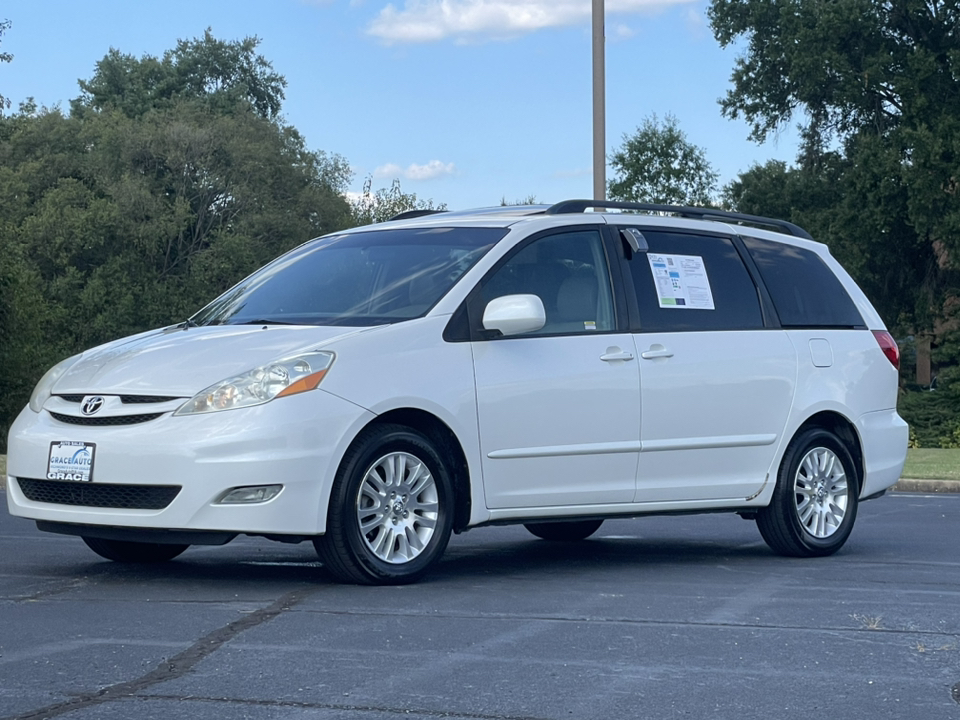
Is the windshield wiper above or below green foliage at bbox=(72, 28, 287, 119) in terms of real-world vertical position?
below

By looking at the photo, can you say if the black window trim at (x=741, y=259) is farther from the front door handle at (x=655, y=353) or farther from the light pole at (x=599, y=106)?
the light pole at (x=599, y=106)

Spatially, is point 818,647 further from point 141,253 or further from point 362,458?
point 141,253

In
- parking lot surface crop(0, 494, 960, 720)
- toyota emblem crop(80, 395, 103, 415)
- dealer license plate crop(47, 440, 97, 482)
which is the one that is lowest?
parking lot surface crop(0, 494, 960, 720)

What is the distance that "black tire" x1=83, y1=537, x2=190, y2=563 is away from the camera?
25.9 ft

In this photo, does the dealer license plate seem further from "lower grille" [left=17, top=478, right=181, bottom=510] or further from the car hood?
the car hood

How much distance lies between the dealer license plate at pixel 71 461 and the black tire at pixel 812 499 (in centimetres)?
387

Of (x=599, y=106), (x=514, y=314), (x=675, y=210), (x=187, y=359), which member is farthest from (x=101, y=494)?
(x=599, y=106)

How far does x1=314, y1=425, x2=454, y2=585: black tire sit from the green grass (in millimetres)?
10248

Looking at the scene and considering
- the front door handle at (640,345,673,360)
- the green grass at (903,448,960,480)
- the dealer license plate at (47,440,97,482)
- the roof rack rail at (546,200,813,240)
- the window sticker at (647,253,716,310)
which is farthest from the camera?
the green grass at (903,448,960,480)

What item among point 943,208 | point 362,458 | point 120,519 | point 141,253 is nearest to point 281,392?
point 362,458

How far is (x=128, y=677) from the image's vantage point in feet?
16.1

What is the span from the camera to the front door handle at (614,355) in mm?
7836

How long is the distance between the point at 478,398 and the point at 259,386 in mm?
1124

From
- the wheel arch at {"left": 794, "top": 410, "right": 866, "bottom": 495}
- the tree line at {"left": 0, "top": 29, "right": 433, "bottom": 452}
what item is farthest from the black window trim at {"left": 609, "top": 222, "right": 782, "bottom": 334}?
the tree line at {"left": 0, "top": 29, "right": 433, "bottom": 452}
